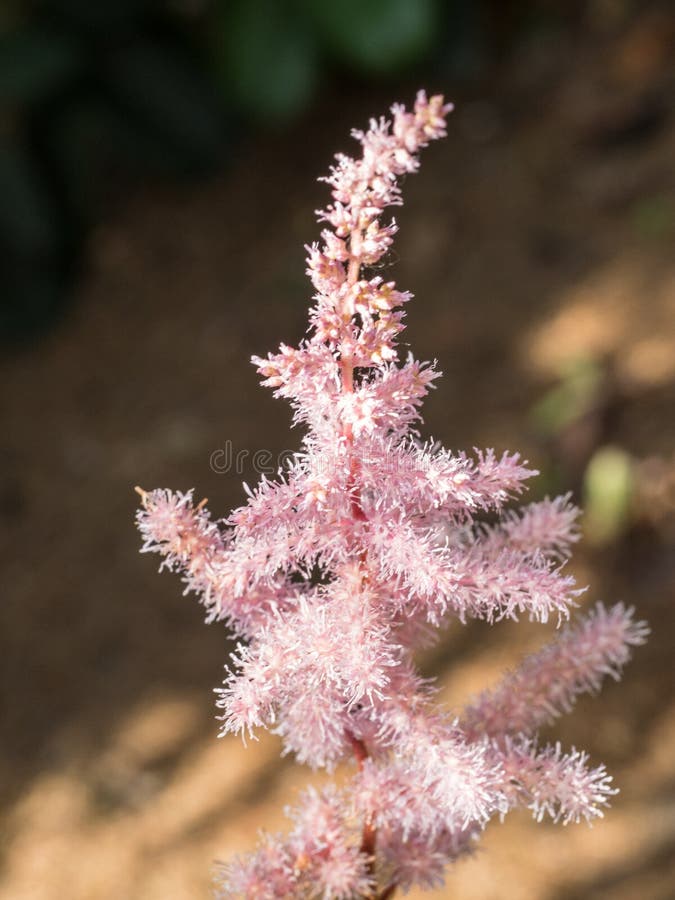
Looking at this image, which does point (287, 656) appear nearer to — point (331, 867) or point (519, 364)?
point (331, 867)

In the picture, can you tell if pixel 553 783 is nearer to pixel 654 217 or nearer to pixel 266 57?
pixel 654 217

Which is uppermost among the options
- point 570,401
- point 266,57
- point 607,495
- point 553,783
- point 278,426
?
point 266,57

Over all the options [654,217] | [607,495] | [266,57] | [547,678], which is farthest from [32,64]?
[547,678]

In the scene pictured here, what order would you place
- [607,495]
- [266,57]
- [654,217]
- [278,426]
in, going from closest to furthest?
[607,495] < [278,426] < [654,217] < [266,57]

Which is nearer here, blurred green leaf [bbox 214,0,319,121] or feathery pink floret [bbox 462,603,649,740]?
feathery pink floret [bbox 462,603,649,740]

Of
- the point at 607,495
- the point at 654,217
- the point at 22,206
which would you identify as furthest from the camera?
the point at 22,206

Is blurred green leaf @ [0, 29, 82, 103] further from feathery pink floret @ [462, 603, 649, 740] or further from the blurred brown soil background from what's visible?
feathery pink floret @ [462, 603, 649, 740]

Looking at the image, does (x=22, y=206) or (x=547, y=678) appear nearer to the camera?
(x=547, y=678)

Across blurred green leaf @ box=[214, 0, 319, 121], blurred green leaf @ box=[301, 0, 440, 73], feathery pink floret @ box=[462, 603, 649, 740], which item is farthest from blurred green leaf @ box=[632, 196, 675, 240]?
feathery pink floret @ box=[462, 603, 649, 740]
